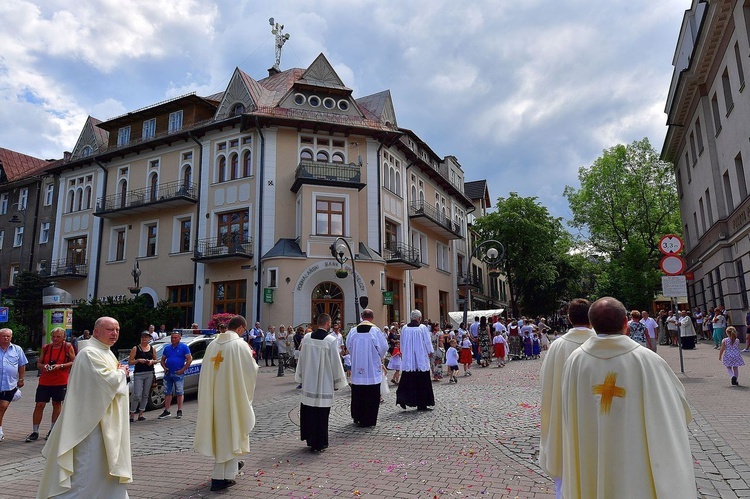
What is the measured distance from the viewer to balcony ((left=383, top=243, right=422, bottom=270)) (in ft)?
95.9

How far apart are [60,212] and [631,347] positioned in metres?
39.9

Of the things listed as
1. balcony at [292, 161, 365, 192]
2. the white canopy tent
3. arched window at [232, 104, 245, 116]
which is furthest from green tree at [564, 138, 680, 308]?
arched window at [232, 104, 245, 116]

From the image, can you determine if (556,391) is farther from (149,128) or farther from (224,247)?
(149,128)

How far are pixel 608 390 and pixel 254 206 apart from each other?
26192mm

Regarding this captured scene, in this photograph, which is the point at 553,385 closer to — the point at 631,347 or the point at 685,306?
the point at 631,347

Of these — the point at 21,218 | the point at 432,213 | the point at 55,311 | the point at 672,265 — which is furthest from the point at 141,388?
the point at 21,218

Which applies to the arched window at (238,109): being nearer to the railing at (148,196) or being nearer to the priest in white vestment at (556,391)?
the railing at (148,196)

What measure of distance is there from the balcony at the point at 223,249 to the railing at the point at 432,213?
11.1 m

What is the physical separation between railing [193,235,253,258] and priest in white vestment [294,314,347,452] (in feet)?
63.9

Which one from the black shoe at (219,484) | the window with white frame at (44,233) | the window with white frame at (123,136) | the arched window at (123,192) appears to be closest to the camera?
the black shoe at (219,484)

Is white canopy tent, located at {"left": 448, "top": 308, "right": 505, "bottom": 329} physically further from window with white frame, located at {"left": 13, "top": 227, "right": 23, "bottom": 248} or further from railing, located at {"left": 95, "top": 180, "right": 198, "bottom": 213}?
window with white frame, located at {"left": 13, "top": 227, "right": 23, "bottom": 248}

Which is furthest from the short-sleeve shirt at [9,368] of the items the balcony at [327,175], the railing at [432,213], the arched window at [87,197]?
the arched window at [87,197]

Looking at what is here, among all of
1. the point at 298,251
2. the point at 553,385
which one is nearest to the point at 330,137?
the point at 298,251

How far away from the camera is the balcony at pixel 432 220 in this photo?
33.3m
